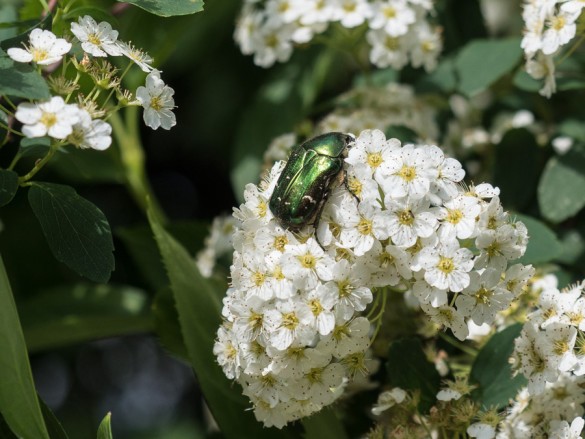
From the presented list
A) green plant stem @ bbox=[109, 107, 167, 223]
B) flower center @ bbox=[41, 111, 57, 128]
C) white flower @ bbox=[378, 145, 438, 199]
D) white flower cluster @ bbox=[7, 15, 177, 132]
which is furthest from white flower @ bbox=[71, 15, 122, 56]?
green plant stem @ bbox=[109, 107, 167, 223]

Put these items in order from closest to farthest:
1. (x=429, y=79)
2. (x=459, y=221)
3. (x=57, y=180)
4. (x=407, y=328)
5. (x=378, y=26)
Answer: (x=459, y=221) < (x=407, y=328) < (x=378, y=26) < (x=429, y=79) < (x=57, y=180)

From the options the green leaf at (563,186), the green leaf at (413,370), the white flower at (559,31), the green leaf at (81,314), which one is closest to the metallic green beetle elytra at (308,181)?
the green leaf at (413,370)

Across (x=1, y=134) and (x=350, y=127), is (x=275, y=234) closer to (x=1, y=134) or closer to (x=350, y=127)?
(x=1, y=134)

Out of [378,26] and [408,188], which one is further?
[378,26]

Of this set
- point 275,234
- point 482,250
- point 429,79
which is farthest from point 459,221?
point 429,79

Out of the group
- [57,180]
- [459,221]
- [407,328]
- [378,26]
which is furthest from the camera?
[57,180]

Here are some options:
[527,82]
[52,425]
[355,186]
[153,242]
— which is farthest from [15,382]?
[527,82]

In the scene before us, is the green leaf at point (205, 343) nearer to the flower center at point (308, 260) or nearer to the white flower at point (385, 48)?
the flower center at point (308, 260)
